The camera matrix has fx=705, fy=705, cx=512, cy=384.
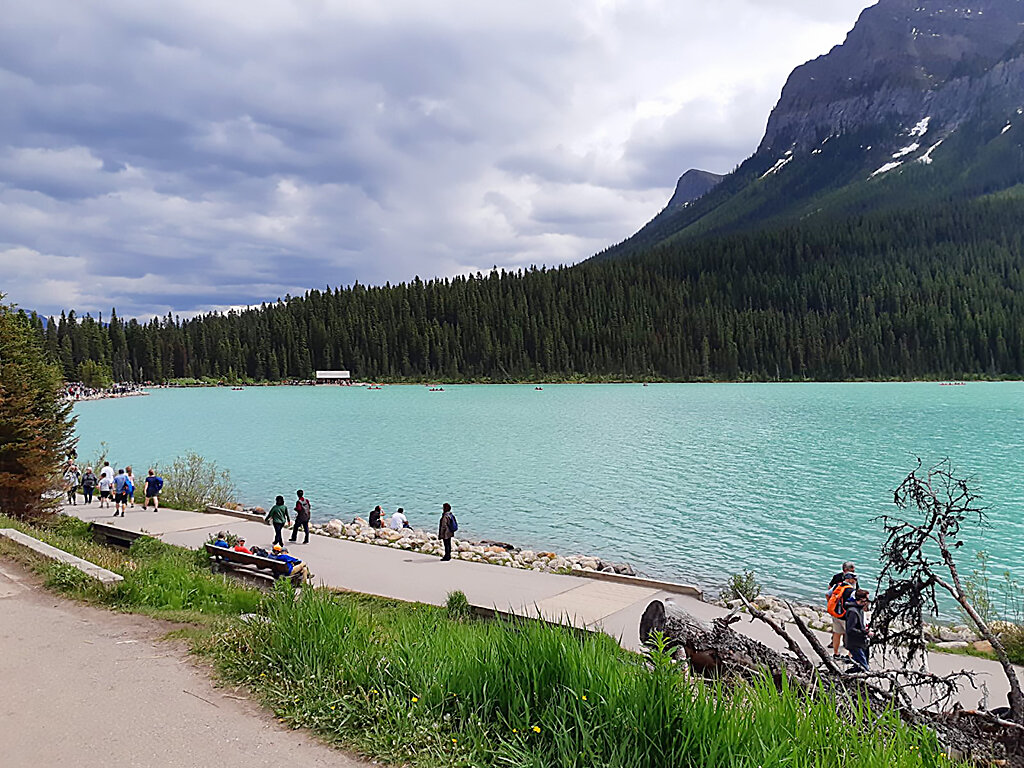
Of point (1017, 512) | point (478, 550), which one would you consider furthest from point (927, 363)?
point (478, 550)

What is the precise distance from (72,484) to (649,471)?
25881mm

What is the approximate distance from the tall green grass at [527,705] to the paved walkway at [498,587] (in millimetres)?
3134

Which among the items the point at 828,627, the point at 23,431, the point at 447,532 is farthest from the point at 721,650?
the point at 23,431

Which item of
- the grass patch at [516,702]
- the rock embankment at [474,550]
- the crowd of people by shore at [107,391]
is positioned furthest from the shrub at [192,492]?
the crowd of people by shore at [107,391]

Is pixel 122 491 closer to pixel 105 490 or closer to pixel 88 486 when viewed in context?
pixel 105 490

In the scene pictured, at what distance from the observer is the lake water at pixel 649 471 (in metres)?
22.5

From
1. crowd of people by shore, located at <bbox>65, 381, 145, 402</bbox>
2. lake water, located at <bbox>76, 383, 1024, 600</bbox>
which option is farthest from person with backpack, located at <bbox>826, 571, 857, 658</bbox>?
crowd of people by shore, located at <bbox>65, 381, 145, 402</bbox>

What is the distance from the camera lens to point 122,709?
19.4 feet

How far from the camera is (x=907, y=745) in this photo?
14.6 feet

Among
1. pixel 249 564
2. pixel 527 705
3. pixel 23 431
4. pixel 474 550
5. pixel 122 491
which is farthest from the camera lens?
pixel 122 491

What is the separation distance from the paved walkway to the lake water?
5512 mm

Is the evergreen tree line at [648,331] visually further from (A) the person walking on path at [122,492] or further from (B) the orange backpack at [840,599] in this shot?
(B) the orange backpack at [840,599]

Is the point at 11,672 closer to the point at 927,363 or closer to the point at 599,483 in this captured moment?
the point at 599,483

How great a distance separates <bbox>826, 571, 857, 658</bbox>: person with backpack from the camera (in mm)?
11273
